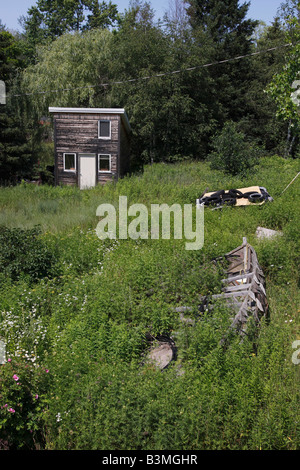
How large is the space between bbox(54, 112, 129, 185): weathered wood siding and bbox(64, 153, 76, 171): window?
180 mm

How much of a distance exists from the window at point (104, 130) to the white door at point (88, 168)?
1.22 metres

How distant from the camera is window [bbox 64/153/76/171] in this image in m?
23.8

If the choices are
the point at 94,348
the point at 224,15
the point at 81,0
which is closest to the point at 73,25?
the point at 81,0

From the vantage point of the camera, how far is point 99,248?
9.86m

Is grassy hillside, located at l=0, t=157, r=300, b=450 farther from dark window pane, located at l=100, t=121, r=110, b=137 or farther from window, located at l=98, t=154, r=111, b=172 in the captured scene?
dark window pane, located at l=100, t=121, r=110, b=137

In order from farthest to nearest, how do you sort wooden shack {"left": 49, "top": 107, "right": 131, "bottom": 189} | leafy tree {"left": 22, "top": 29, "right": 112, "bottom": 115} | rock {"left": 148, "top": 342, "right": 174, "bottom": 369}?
leafy tree {"left": 22, "top": 29, "right": 112, "bottom": 115}, wooden shack {"left": 49, "top": 107, "right": 131, "bottom": 189}, rock {"left": 148, "top": 342, "right": 174, "bottom": 369}

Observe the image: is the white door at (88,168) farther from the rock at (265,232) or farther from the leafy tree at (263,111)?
the rock at (265,232)

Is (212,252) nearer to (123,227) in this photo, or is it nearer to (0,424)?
(123,227)

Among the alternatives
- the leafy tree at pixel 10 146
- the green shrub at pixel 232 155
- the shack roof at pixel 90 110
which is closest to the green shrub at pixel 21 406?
the green shrub at pixel 232 155

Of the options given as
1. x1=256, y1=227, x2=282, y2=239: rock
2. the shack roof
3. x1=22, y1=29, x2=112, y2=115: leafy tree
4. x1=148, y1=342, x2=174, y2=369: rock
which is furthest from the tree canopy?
x1=148, y1=342, x2=174, y2=369: rock

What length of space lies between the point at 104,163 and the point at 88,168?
3.19ft

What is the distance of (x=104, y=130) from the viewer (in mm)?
23516

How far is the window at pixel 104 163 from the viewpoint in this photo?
2356cm

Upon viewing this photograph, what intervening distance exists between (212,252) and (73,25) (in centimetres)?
4349
